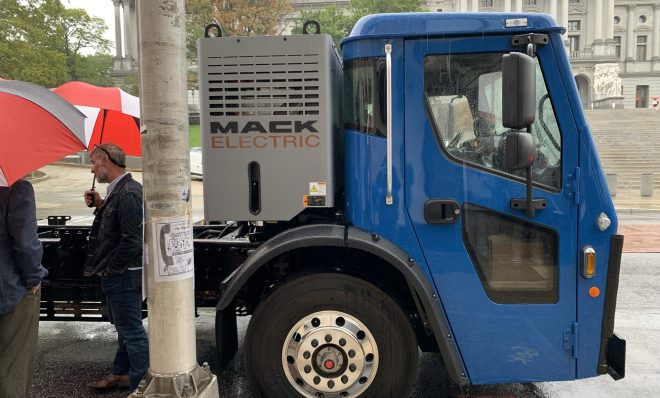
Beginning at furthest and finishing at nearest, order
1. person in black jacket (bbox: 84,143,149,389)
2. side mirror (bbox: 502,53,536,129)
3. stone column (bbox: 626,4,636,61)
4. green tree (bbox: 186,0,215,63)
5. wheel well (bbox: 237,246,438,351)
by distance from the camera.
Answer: stone column (bbox: 626,4,636,61)
green tree (bbox: 186,0,215,63)
person in black jacket (bbox: 84,143,149,389)
wheel well (bbox: 237,246,438,351)
side mirror (bbox: 502,53,536,129)

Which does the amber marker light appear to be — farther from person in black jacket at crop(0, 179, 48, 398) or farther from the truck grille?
person in black jacket at crop(0, 179, 48, 398)

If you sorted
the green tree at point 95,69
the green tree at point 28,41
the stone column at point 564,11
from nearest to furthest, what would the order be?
the green tree at point 28,41 → the green tree at point 95,69 → the stone column at point 564,11

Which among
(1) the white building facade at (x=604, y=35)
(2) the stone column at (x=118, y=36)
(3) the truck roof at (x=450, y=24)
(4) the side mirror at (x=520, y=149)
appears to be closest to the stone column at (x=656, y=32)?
(1) the white building facade at (x=604, y=35)

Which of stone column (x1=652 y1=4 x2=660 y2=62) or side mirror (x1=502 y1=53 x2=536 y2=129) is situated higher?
stone column (x1=652 y1=4 x2=660 y2=62)

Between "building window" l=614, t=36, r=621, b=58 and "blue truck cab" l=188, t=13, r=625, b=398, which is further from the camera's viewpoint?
"building window" l=614, t=36, r=621, b=58

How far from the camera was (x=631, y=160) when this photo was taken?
2747 cm

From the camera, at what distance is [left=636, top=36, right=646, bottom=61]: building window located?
254 ft

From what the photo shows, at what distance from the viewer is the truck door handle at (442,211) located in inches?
128

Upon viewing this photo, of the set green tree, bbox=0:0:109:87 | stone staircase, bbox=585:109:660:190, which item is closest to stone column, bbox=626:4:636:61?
stone staircase, bbox=585:109:660:190

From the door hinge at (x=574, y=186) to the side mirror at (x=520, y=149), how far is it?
414mm

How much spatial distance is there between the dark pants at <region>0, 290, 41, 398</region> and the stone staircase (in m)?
20.4

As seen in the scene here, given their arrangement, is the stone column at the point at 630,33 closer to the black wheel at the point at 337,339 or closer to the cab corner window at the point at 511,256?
the cab corner window at the point at 511,256

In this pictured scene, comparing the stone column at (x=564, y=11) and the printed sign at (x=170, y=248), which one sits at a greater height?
the stone column at (x=564, y=11)

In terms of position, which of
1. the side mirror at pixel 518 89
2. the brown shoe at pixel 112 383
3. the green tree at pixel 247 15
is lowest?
the brown shoe at pixel 112 383
